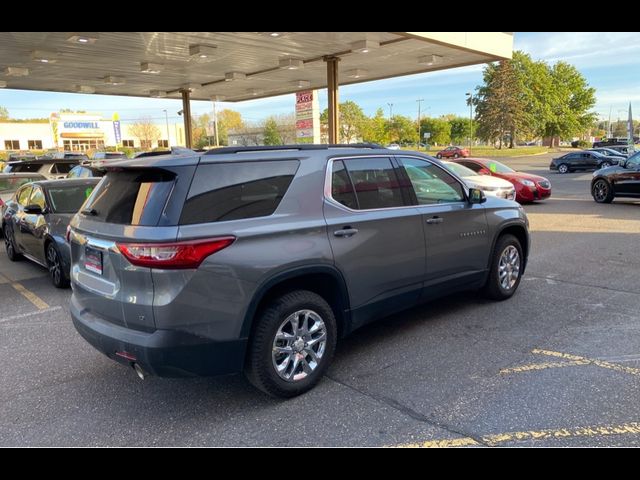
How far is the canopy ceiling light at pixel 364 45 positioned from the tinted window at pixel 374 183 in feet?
36.5

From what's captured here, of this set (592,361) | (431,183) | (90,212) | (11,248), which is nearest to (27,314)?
(90,212)

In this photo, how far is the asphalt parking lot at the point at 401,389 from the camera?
323 centimetres

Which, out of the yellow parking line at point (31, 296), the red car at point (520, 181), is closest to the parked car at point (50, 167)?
the yellow parking line at point (31, 296)

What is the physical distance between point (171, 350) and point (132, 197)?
3.60 ft

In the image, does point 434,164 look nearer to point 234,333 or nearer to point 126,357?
point 234,333

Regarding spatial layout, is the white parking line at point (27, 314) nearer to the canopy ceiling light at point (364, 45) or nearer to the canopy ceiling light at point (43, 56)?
the canopy ceiling light at point (364, 45)

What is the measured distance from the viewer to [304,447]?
310 cm

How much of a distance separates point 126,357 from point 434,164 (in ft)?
11.4

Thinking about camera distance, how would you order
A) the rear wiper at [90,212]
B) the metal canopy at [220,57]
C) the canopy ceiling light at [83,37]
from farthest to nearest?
the metal canopy at [220,57], the canopy ceiling light at [83,37], the rear wiper at [90,212]

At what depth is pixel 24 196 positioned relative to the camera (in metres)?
8.81

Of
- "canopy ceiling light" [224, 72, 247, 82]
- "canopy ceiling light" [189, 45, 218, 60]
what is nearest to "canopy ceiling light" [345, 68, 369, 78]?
"canopy ceiling light" [224, 72, 247, 82]

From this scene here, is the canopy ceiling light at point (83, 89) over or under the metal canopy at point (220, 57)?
over
